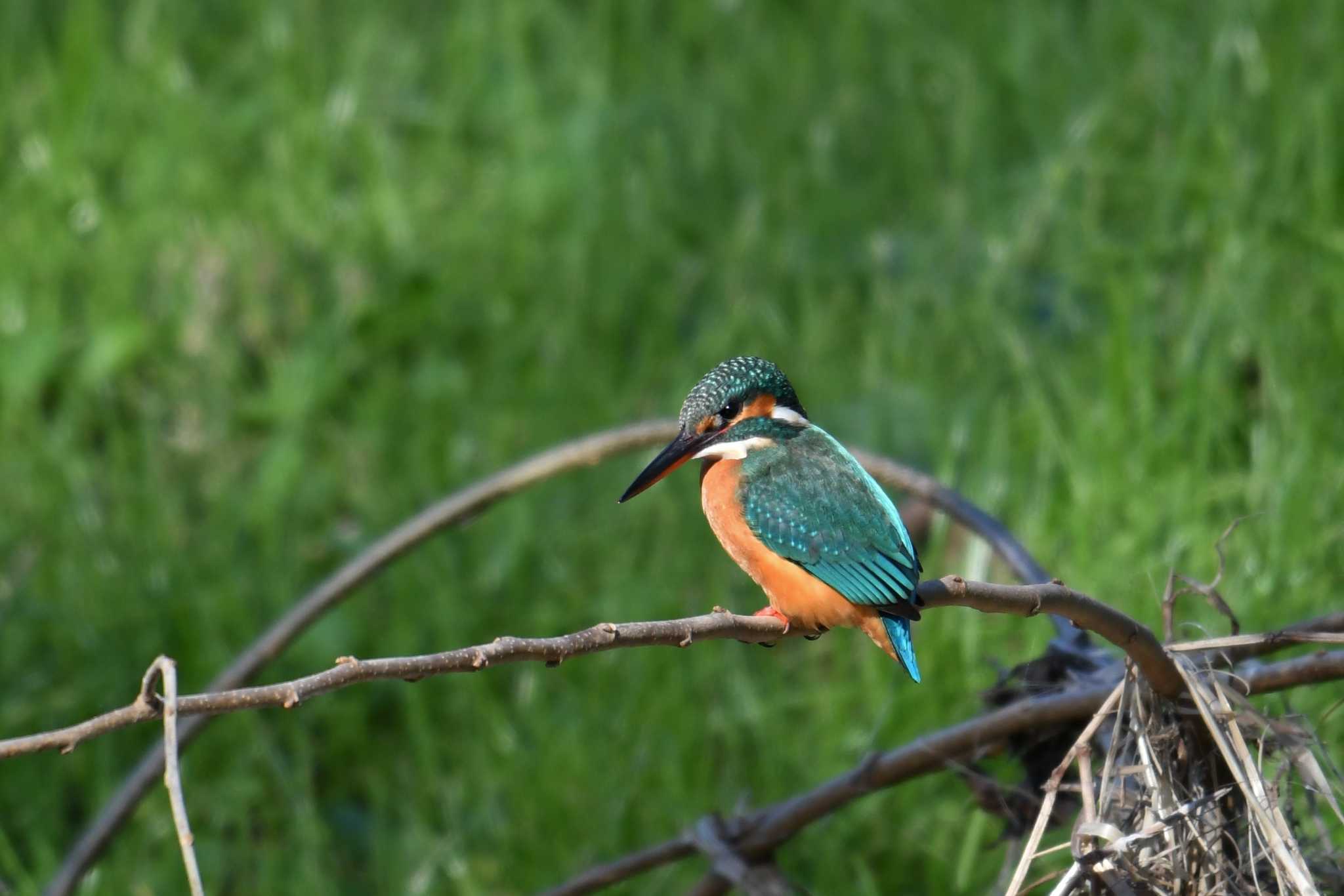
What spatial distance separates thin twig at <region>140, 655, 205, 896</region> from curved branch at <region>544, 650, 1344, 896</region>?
3.30 ft

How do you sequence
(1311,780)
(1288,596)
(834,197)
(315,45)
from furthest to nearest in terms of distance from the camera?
(315,45)
(834,197)
(1288,596)
(1311,780)

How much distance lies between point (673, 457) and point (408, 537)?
2.49 feet

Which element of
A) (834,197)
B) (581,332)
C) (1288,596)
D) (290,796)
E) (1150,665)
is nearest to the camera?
(1150,665)

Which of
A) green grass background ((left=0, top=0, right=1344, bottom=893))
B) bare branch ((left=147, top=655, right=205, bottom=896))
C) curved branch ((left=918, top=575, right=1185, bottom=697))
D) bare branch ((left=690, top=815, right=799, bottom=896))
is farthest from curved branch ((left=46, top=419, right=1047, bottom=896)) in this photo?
bare branch ((left=147, top=655, right=205, bottom=896))

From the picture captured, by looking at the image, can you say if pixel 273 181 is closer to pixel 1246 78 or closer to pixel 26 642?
pixel 26 642

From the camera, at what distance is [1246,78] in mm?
4465

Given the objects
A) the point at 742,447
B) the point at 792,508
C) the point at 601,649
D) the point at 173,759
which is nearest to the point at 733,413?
the point at 742,447

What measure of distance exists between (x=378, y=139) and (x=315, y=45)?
513 millimetres

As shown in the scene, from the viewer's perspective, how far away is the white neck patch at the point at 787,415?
209 cm

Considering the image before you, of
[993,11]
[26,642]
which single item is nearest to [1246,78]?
[993,11]

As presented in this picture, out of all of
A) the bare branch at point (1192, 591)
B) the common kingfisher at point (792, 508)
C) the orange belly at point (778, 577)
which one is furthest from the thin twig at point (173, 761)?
the bare branch at point (1192, 591)

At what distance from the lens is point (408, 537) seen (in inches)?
102

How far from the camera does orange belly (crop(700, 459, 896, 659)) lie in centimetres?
189

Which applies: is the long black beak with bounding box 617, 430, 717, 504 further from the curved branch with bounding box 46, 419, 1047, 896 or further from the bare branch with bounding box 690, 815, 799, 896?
the bare branch with bounding box 690, 815, 799, 896
